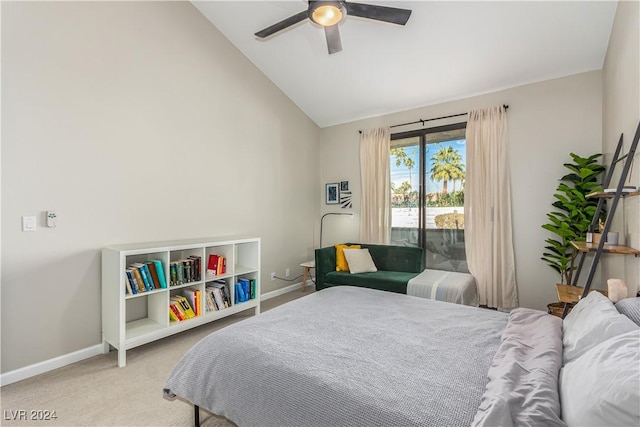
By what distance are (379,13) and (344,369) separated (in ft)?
7.77

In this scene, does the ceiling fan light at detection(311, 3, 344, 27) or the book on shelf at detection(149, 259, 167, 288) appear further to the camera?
the book on shelf at detection(149, 259, 167, 288)

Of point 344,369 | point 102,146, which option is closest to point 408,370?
point 344,369

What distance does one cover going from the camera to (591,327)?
1.14 meters

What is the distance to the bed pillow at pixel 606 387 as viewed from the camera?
674 millimetres

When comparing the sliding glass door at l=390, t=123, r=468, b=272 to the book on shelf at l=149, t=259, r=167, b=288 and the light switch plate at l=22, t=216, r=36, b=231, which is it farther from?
the light switch plate at l=22, t=216, r=36, b=231

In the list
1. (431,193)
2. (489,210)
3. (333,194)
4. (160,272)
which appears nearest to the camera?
(160,272)

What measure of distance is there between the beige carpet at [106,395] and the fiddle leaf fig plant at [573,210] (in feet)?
11.0

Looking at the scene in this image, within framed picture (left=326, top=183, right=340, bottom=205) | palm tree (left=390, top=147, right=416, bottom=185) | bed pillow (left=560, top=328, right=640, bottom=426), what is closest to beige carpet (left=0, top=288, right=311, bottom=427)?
bed pillow (left=560, top=328, right=640, bottom=426)

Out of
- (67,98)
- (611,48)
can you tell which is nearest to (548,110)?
(611,48)

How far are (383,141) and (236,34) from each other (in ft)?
7.82

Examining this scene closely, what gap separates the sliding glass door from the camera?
3.89 m

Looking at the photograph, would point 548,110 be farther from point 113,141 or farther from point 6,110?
point 6,110

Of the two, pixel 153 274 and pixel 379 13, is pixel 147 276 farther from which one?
pixel 379 13

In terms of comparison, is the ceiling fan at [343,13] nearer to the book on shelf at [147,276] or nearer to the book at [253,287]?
the book on shelf at [147,276]
